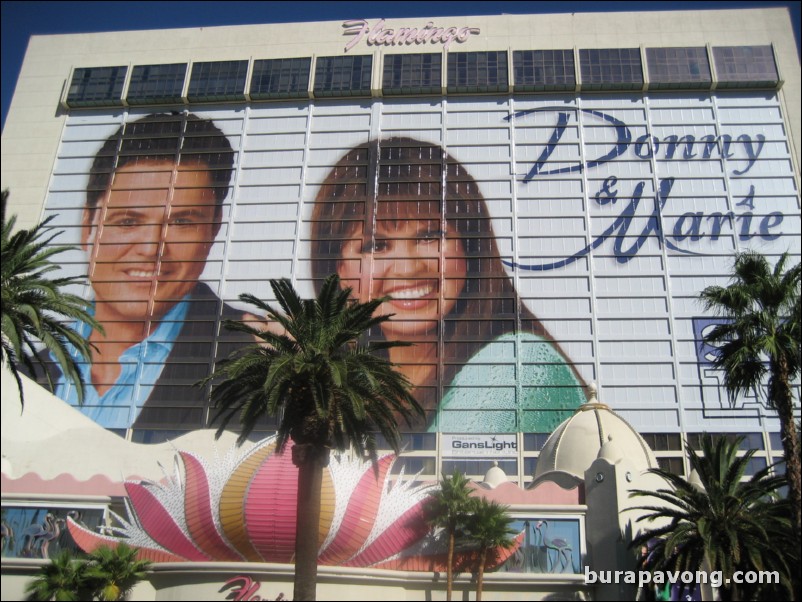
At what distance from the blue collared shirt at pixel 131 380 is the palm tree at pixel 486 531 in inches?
1810

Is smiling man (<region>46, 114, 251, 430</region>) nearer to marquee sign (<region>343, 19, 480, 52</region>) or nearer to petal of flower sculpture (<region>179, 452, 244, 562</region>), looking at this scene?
marquee sign (<region>343, 19, 480, 52</region>)

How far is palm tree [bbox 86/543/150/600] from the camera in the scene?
3475 cm

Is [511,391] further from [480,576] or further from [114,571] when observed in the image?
[114,571]

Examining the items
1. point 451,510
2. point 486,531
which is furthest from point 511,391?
point 486,531

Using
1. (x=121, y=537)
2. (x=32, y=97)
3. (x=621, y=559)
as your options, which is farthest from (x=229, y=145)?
(x=621, y=559)

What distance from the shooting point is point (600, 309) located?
7300 centimetres

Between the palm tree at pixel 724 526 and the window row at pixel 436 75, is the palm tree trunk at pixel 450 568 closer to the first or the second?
the palm tree at pixel 724 526

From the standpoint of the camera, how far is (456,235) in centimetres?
7681

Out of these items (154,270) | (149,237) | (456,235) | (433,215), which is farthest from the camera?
(149,237)

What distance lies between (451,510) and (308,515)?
9006mm

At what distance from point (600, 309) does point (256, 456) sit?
4504 cm

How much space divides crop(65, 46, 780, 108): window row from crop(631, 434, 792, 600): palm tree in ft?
188

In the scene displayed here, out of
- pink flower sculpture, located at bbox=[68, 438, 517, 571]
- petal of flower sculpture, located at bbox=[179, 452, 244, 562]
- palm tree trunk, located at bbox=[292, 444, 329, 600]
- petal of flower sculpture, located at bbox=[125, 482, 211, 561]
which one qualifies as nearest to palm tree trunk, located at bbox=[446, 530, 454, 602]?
pink flower sculpture, located at bbox=[68, 438, 517, 571]

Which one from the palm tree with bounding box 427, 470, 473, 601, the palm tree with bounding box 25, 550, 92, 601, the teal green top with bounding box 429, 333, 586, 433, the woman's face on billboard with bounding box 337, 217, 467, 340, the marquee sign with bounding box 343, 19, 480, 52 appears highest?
the marquee sign with bounding box 343, 19, 480, 52
